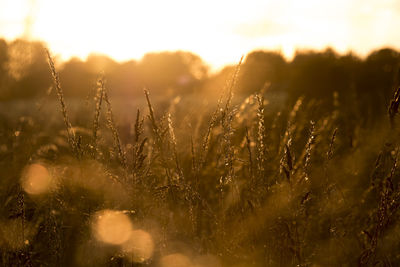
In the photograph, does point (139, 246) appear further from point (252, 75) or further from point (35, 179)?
point (252, 75)

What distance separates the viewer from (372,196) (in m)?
2.64

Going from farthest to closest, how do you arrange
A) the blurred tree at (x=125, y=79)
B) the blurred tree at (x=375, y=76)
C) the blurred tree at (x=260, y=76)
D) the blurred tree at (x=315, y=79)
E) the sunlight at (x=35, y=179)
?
the blurred tree at (x=125, y=79) → the blurred tree at (x=260, y=76) → the blurred tree at (x=315, y=79) → the blurred tree at (x=375, y=76) → the sunlight at (x=35, y=179)

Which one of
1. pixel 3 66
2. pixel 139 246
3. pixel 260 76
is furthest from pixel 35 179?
pixel 260 76

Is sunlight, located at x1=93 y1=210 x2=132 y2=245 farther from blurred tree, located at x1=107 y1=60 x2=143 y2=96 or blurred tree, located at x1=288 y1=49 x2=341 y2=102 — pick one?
blurred tree, located at x1=107 y1=60 x2=143 y2=96

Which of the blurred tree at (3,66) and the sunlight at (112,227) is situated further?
the blurred tree at (3,66)

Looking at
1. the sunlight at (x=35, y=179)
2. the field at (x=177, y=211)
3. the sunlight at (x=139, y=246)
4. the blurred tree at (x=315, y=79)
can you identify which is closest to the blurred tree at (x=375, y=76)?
the blurred tree at (x=315, y=79)

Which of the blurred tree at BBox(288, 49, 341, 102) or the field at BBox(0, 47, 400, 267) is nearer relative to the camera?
the field at BBox(0, 47, 400, 267)

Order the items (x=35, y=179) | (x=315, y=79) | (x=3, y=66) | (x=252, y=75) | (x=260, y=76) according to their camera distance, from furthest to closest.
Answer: (x=260, y=76) < (x=252, y=75) < (x=315, y=79) < (x=3, y=66) < (x=35, y=179)

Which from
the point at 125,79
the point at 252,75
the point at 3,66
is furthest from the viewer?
the point at 125,79

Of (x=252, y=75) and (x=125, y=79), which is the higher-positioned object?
(x=125, y=79)

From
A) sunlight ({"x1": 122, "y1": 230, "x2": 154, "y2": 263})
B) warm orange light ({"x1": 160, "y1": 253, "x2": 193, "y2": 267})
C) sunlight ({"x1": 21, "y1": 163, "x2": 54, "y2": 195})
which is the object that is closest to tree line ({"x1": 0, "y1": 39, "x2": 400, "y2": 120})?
sunlight ({"x1": 21, "y1": 163, "x2": 54, "y2": 195})

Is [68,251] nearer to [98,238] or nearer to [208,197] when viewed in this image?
[98,238]

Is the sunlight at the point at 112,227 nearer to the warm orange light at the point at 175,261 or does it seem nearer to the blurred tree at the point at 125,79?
the warm orange light at the point at 175,261

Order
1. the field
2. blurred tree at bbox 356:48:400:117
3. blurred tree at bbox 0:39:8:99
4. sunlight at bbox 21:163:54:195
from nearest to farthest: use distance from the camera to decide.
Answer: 1. the field
2. sunlight at bbox 21:163:54:195
3. blurred tree at bbox 0:39:8:99
4. blurred tree at bbox 356:48:400:117
